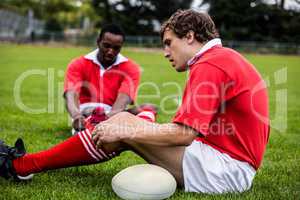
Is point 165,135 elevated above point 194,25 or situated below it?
below

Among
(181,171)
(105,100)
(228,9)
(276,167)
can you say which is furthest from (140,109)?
(228,9)

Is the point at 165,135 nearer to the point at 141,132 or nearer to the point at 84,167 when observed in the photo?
the point at 141,132

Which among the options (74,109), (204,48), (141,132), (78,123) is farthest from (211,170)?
(74,109)

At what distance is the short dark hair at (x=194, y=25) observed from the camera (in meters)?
3.34

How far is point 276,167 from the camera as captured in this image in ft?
16.5

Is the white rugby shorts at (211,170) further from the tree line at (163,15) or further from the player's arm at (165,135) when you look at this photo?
the tree line at (163,15)

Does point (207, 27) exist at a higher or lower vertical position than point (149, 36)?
higher

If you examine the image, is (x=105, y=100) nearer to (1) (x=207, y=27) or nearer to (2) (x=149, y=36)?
(1) (x=207, y=27)

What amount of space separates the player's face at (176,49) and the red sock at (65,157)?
2.84 ft

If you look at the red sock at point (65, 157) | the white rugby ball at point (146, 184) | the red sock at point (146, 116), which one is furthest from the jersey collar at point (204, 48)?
the red sock at point (146, 116)

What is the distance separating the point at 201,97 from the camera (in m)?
3.12

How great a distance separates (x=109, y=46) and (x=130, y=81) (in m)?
0.66

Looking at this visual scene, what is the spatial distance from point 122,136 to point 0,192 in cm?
109

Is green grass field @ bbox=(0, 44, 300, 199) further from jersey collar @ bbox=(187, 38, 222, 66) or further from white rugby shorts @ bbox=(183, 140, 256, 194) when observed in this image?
jersey collar @ bbox=(187, 38, 222, 66)
